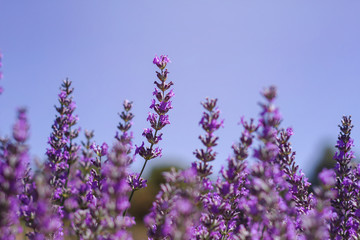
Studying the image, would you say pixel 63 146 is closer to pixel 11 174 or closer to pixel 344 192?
pixel 11 174

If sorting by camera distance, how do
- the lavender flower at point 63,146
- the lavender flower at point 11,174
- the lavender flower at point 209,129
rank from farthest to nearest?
the lavender flower at point 63,146 → the lavender flower at point 209,129 → the lavender flower at point 11,174

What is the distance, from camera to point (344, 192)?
3.86 m

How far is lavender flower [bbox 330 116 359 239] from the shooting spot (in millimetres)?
3594

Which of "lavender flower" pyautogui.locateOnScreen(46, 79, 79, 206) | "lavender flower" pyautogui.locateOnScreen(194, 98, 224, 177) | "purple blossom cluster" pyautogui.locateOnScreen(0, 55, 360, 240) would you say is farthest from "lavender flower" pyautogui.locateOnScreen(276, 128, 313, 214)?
"lavender flower" pyautogui.locateOnScreen(46, 79, 79, 206)

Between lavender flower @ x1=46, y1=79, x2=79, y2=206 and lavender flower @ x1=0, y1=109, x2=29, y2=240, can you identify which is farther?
lavender flower @ x1=46, y1=79, x2=79, y2=206

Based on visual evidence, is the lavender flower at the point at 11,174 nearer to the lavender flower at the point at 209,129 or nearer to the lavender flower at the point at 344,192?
the lavender flower at the point at 209,129

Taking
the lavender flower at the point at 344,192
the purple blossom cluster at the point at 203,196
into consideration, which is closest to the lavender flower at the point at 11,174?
the purple blossom cluster at the point at 203,196

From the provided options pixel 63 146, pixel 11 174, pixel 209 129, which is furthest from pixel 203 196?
pixel 63 146

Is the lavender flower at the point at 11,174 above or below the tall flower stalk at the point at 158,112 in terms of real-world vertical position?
below

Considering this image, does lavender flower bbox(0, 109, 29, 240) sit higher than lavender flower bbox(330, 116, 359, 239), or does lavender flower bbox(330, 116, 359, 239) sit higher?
lavender flower bbox(330, 116, 359, 239)

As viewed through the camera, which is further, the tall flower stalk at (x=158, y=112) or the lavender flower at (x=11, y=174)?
the tall flower stalk at (x=158, y=112)

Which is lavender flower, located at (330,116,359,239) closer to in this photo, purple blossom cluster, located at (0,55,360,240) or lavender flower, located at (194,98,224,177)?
purple blossom cluster, located at (0,55,360,240)

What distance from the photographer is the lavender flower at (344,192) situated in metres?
3.59

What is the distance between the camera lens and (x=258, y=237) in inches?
109
